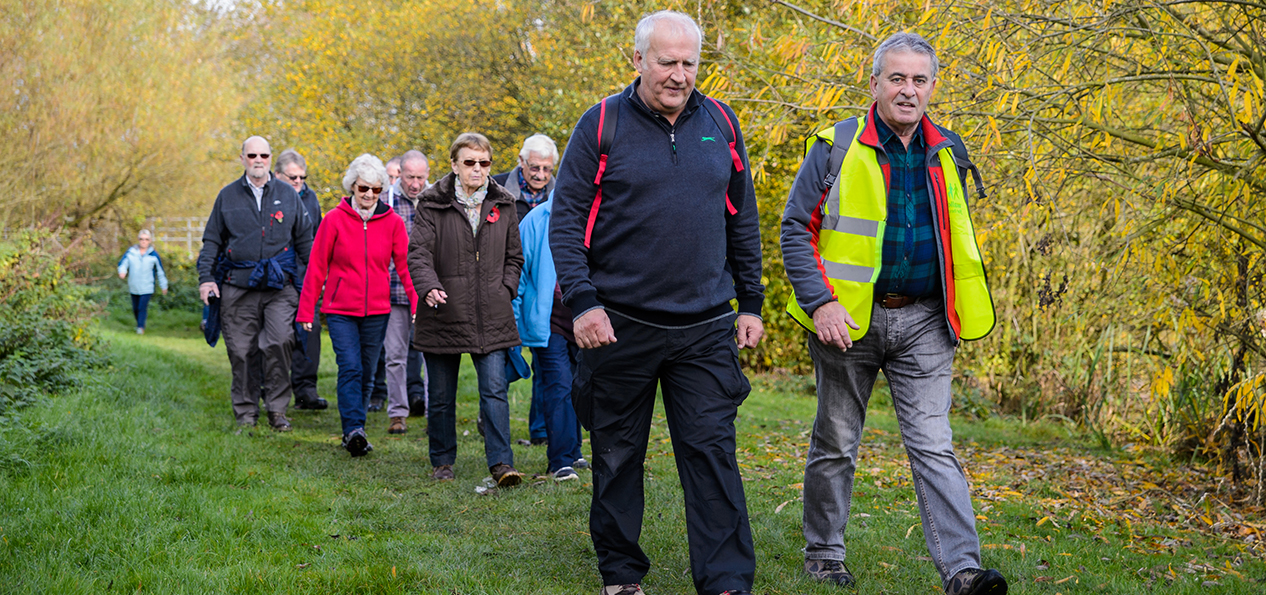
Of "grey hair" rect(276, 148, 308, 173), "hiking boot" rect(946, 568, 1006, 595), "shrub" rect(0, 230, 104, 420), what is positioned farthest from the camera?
"grey hair" rect(276, 148, 308, 173)

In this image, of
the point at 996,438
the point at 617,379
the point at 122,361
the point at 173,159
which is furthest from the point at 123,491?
the point at 173,159

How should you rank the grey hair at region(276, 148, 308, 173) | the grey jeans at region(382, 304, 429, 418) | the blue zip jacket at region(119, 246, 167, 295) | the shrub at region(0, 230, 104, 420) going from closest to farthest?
the shrub at region(0, 230, 104, 420), the grey jeans at region(382, 304, 429, 418), the grey hair at region(276, 148, 308, 173), the blue zip jacket at region(119, 246, 167, 295)

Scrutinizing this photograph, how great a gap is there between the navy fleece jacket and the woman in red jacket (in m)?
3.78

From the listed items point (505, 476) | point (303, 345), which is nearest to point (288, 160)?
point (303, 345)

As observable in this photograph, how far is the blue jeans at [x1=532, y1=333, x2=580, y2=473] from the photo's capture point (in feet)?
20.7

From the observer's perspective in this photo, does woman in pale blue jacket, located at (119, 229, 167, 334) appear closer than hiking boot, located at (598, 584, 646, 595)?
No

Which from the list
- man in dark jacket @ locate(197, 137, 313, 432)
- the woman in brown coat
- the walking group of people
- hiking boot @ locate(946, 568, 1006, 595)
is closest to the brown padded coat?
the woman in brown coat

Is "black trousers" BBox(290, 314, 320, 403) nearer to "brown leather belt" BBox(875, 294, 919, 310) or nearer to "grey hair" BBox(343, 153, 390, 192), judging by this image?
"grey hair" BBox(343, 153, 390, 192)

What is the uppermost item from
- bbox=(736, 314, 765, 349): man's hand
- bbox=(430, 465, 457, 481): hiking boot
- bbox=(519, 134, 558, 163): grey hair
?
bbox=(519, 134, 558, 163): grey hair

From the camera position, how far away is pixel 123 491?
5102 mm

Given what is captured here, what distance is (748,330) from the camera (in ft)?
12.3

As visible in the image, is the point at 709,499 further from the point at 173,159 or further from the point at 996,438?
the point at 173,159

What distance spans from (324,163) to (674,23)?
1649cm

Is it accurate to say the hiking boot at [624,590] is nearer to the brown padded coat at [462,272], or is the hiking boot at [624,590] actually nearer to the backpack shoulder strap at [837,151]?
the backpack shoulder strap at [837,151]
